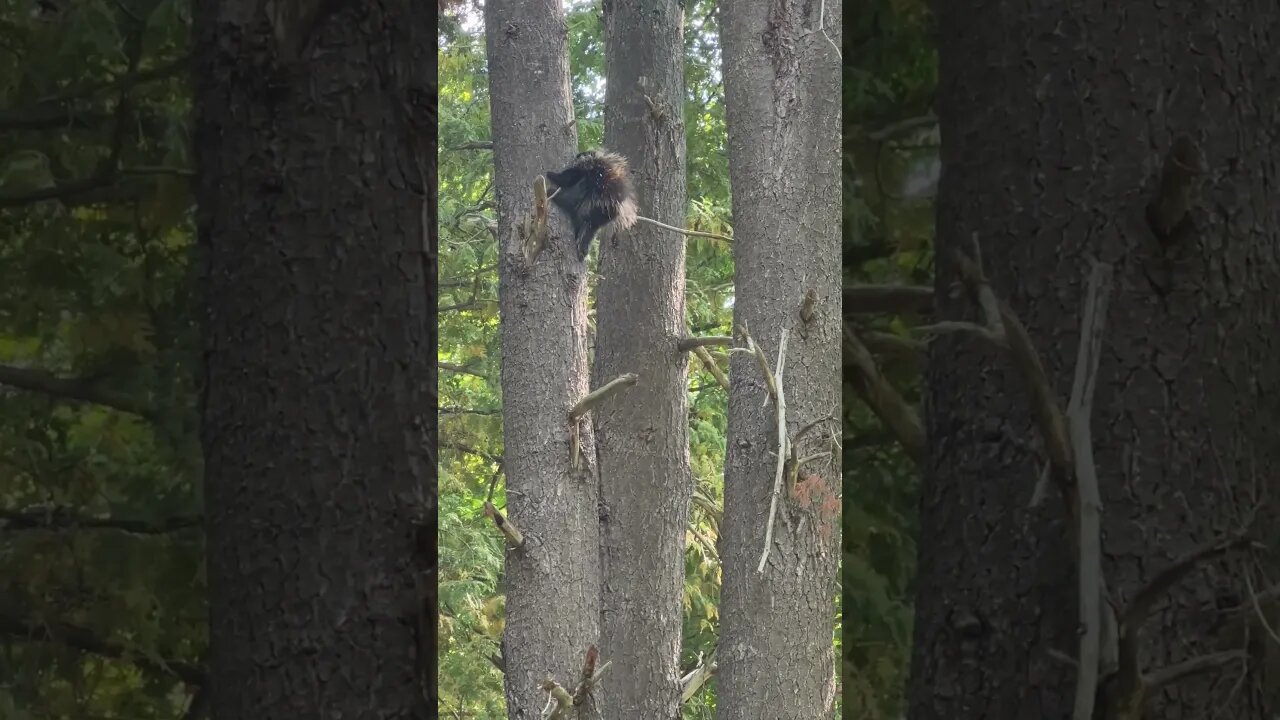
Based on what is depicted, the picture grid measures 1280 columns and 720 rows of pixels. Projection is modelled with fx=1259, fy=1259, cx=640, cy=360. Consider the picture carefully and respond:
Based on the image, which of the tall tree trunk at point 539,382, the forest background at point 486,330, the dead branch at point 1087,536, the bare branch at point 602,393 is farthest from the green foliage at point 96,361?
the forest background at point 486,330

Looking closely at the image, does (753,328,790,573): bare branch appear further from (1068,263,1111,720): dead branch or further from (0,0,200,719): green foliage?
(1068,263,1111,720): dead branch

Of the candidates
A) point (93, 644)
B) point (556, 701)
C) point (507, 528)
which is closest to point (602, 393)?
point (507, 528)

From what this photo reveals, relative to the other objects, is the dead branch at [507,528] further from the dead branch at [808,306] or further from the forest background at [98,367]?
the forest background at [98,367]

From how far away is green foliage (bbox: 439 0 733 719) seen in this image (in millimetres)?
10844

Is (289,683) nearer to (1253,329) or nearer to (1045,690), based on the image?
(1045,690)

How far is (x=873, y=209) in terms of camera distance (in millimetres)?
1481

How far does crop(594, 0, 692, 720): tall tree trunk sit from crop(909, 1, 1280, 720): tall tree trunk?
5426mm

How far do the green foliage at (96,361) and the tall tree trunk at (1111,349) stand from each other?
1001mm

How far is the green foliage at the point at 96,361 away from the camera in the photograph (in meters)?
1.67

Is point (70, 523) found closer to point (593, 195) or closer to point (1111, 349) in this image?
point (1111, 349)

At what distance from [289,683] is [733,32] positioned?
5.09m

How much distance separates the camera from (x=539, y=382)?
19.8 feet

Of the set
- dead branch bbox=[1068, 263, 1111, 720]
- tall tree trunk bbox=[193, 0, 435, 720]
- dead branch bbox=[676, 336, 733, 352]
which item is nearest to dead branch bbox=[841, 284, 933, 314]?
dead branch bbox=[1068, 263, 1111, 720]

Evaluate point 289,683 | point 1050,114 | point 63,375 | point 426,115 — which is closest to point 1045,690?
point 1050,114
